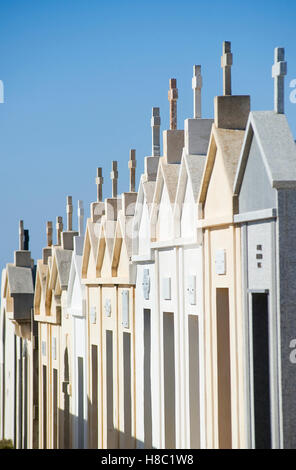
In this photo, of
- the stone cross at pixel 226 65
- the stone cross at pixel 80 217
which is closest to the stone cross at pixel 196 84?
the stone cross at pixel 226 65

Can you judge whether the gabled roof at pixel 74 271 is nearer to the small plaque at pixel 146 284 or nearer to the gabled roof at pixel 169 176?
the small plaque at pixel 146 284

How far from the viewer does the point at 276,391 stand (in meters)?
11.4

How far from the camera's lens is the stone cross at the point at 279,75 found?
12.4 meters

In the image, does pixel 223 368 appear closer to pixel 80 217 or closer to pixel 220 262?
pixel 220 262

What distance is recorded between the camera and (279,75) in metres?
12.5

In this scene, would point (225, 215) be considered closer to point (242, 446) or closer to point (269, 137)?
point (269, 137)

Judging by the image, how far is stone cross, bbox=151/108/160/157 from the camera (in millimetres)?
A: 19320

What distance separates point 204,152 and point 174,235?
64.6 inches

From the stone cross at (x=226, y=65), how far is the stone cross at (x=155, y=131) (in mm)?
5035

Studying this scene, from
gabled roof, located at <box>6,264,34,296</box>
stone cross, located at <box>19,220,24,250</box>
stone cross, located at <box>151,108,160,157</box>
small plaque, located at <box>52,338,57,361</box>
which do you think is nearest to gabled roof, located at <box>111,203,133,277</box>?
stone cross, located at <box>151,108,160,157</box>

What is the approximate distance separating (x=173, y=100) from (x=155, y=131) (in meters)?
1.94

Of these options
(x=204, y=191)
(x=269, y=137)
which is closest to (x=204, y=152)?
(x=204, y=191)

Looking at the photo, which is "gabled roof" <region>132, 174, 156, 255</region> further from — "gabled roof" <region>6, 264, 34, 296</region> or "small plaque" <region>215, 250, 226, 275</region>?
"gabled roof" <region>6, 264, 34, 296</region>

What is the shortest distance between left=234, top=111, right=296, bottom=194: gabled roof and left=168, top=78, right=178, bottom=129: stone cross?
4963 millimetres
